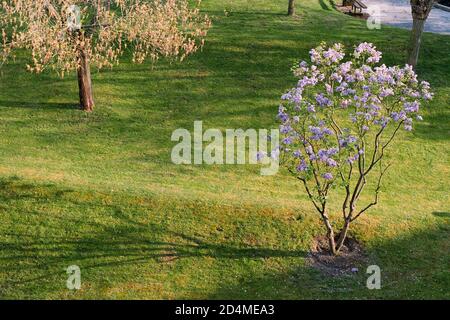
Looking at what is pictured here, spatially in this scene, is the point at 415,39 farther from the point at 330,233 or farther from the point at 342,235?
the point at 330,233

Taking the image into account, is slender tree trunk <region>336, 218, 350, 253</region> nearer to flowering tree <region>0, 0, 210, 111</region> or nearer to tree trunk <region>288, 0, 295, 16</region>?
flowering tree <region>0, 0, 210, 111</region>

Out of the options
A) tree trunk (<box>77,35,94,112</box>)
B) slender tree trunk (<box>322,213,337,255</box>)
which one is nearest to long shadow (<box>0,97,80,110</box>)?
tree trunk (<box>77,35,94,112</box>)

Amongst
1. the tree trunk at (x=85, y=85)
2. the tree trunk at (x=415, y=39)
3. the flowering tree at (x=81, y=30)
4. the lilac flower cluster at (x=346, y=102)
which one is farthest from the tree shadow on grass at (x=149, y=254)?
the tree trunk at (x=415, y=39)

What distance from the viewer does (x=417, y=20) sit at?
917 inches

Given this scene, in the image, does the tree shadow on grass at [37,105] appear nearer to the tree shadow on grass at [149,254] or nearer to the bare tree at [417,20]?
the tree shadow on grass at [149,254]

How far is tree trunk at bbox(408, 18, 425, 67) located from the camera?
76.6 feet

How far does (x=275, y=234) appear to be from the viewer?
590 inches

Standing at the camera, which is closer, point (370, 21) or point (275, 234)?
point (275, 234)

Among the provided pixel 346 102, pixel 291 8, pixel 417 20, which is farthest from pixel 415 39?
pixel 346 102

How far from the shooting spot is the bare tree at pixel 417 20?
2305 centimetres

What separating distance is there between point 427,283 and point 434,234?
2109mm

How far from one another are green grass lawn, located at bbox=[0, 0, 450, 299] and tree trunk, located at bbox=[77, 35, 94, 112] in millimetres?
389

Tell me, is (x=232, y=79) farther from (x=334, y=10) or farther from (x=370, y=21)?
(x=334, y=10)
